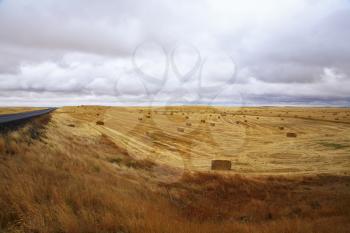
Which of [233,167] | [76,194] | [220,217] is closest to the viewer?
[76,194]

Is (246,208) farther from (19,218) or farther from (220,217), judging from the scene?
(19,218)

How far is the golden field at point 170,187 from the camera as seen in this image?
19.8ft

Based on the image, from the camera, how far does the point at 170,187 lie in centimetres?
1303

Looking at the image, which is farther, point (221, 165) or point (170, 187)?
point (221, 165)

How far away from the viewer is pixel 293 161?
20.2 meters

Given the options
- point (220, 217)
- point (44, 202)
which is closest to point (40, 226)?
point (44, 202)

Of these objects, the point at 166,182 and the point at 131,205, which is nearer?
the point at 131,205

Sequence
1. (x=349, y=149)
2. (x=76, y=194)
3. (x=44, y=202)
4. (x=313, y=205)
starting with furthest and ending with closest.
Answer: (x=349, y=149) → (x=313, y=205) → (x=76, y=194) → (x=44, y=202)

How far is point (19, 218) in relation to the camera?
5613 millimetres

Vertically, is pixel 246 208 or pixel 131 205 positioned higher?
pixel 131 205

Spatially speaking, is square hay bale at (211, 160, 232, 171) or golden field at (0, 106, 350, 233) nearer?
golden field at (0, 106, 350, 233)

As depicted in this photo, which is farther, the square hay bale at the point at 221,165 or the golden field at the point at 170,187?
the square hay bale at the point at 221,165

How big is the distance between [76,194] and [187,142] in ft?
72.8

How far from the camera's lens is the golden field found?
19.8 feet
